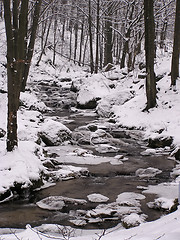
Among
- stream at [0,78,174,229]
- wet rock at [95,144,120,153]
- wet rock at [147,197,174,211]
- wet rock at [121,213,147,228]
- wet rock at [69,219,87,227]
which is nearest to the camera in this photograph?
wet rock at [121,213,147,228]

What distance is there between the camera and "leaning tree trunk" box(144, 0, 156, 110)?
11.6 metres

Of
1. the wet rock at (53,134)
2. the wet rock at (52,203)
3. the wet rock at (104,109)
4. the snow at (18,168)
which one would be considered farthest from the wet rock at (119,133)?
the wet rock at (52,203)

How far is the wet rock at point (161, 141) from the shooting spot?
9.45 m

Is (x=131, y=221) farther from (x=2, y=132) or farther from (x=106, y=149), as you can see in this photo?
(x=2, y=132)

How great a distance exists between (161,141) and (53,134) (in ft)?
11.8

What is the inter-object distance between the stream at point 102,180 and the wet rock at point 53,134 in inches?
13.6

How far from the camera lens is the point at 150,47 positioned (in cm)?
1175

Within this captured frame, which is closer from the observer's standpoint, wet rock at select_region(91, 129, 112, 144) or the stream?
the stream

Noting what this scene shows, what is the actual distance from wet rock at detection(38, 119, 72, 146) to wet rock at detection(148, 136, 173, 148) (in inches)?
114

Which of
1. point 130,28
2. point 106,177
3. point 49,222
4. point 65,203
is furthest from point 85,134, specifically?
point 130,28

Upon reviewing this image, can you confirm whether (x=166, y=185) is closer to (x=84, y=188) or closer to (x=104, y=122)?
(x=84, y=188)

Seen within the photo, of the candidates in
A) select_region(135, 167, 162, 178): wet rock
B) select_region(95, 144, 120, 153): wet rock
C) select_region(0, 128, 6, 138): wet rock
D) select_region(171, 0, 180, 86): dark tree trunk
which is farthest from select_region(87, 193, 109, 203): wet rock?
select_region(171, 0, 180, 86): dark tree trunk

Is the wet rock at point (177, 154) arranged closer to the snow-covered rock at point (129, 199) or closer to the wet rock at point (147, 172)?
the wet rock at point (147, 172)

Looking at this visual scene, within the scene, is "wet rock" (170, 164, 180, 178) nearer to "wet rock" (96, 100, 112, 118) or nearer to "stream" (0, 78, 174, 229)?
"stream" (0, 78, 174, 229)
